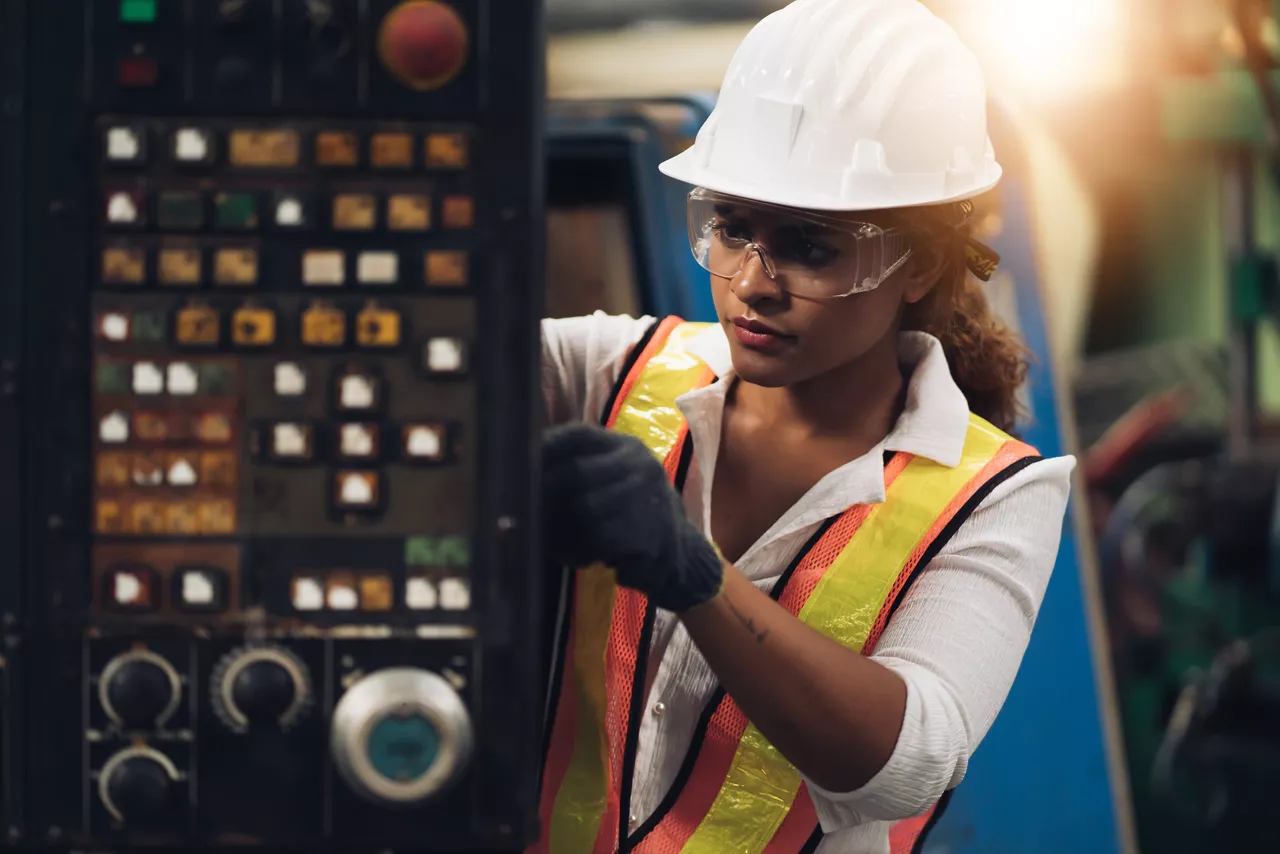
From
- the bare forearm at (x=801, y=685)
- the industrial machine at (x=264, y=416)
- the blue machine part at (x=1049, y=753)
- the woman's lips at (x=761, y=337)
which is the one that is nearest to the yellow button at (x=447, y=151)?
the industrial machine at (x=264, y=416)

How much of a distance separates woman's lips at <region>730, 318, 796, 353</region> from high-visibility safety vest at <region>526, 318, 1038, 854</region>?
0.51 feet

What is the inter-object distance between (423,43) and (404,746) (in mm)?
385

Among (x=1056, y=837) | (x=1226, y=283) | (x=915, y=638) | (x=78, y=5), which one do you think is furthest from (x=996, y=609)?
(x=1226, y=283)

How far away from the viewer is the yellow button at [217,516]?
2.55 feet

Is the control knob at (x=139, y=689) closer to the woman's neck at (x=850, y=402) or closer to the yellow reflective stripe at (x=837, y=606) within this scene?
the yellow reflective stripe at (x=837, y=606)

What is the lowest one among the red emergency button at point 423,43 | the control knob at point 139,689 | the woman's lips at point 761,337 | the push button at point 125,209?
the control knob at point 139,689

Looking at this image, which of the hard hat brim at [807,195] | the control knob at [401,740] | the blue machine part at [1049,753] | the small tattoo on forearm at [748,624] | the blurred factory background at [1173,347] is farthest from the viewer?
the blurred factory background at [1173,347]

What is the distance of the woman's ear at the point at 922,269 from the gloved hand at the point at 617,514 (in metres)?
0.47

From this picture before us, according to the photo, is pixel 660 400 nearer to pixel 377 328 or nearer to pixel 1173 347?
pixel 377 328

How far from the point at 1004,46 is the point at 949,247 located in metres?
2.38

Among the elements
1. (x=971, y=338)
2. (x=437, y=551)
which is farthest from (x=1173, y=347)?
(x=437, y=551)

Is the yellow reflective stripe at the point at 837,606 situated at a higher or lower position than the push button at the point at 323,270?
lower

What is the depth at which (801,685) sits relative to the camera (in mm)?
938

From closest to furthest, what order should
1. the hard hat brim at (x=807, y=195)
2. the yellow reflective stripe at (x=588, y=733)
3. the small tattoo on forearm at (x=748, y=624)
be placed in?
the small tattoo on forearm at (x=748, y=624), the hard hat brim at (x=807, y=195), the yellow reflective stripe at (x=588, y=733)
